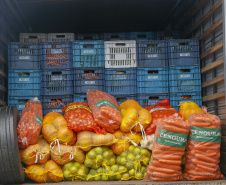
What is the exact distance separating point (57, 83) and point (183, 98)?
2384mm

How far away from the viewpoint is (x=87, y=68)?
5.81m

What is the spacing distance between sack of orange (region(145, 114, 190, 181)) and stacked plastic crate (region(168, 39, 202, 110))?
5.36 feet

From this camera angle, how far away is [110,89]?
18.9 ft

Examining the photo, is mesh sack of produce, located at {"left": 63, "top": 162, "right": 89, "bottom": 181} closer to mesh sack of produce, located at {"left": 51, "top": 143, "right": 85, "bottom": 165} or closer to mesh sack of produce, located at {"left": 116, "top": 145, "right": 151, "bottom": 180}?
mesh sack of produce, located at {"left": 51, "top": 143, "right": 85, "bottom": 165}

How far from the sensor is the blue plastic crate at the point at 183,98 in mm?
5730

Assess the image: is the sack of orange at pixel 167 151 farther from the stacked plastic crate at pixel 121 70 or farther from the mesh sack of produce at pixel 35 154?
the stacked plastic crate at pixel 121 70

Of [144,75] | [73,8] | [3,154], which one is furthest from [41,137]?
[73,8]

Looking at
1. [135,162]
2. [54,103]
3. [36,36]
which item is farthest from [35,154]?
[36,36]

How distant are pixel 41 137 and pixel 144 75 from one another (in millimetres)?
2313

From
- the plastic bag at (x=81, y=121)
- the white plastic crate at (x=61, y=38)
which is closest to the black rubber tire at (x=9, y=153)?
the plastic bag at (x=81, y=121)

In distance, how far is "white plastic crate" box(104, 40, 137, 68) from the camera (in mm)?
5863

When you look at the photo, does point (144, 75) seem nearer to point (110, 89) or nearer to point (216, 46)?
point (110, 89)

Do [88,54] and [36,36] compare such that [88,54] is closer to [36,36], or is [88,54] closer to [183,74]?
[36,36]

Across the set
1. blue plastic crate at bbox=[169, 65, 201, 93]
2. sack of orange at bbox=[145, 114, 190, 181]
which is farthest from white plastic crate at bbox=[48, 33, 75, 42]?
sack of orange at bbox=[145, 114, 190, 181]
